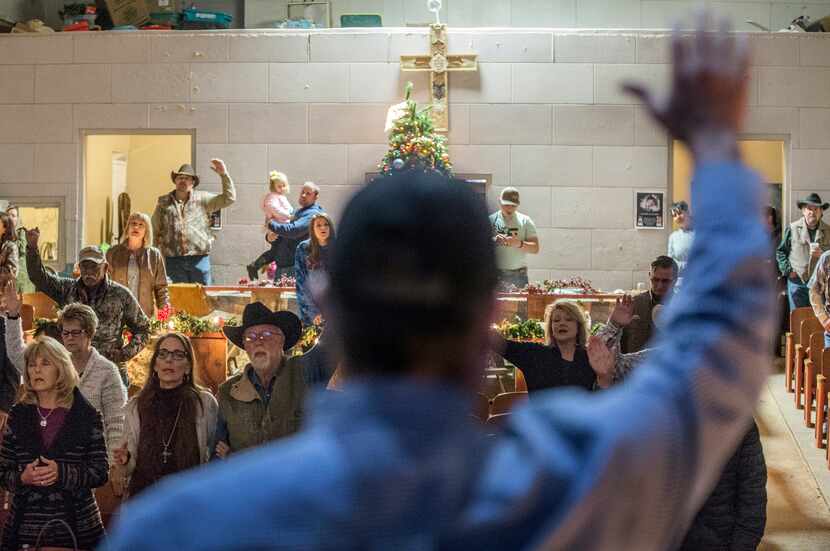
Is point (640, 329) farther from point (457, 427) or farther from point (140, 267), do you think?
point (457, 427)

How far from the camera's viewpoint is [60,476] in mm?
5031

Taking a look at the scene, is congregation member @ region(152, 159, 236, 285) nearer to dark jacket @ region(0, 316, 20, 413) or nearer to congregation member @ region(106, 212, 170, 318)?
congregation member @ region(106, 212, 170, 318)

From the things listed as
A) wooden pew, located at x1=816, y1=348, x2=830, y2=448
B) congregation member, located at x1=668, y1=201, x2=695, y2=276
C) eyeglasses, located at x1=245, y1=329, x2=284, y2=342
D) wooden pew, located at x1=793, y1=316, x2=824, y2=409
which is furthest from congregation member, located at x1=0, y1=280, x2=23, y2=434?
congregation member, located at x1=668, y1=201, x2=695, y2=276

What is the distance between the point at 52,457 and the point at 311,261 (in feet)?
12.7

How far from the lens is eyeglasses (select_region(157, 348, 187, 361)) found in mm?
5426

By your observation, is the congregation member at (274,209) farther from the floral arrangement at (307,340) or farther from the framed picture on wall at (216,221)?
the floral arrangement at (307,340)

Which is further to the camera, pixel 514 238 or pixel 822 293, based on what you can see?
pixel 514 238

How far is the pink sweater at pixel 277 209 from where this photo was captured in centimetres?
1177

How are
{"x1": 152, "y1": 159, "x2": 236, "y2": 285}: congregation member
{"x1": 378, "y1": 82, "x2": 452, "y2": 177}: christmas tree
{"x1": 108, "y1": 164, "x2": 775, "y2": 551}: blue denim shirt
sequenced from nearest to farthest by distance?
{"x1": 108, "y1": 164, "x2": 775, "y2": 551}: blue denim shirt
{"x1": 152, "y1": 159, "x2": 236, "y2": 285}: congregation member
{"x1": 378, "y1": 82, "x2": 452, "y2": 177}: christmas tree

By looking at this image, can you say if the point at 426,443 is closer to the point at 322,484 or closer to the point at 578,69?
the point at 322,484

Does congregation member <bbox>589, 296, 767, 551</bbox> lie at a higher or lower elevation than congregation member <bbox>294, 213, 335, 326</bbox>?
lower

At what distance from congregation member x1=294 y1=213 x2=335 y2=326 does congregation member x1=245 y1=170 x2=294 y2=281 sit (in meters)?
2.69

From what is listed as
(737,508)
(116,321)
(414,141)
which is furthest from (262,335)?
(414,141)

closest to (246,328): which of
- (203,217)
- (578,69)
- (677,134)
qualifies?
(677,134)
